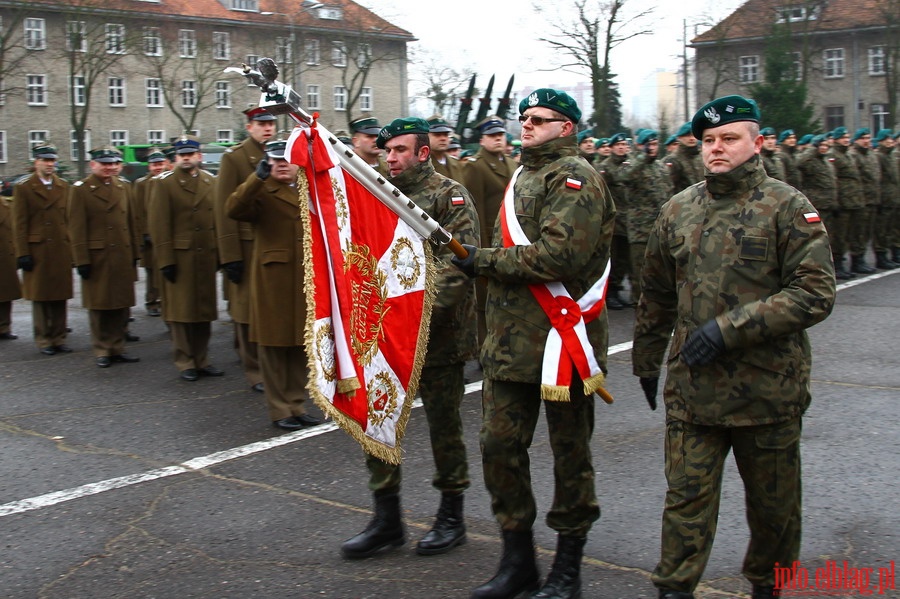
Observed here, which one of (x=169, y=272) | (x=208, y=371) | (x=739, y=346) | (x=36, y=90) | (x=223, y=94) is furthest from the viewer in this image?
(x=223, y=94)

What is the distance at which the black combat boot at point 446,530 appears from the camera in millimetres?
4887

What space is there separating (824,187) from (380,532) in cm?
1234

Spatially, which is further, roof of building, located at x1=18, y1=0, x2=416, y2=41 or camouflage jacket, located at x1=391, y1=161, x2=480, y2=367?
roof of building, located at x1=18, y1=0, x2=416, y2=41

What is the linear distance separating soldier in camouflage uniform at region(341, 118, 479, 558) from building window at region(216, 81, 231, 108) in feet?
180

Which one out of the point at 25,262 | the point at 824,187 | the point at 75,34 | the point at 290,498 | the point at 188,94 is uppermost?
the point at 75,34

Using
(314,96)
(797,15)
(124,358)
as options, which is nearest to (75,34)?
(314,96)

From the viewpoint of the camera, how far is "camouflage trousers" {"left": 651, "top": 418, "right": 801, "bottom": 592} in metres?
3.74

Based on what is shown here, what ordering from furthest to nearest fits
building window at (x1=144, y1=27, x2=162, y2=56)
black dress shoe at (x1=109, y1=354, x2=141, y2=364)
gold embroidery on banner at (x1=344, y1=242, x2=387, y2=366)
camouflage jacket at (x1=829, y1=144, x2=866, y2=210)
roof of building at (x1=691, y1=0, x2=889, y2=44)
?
roof of building at (x1=691, y1=0, x2=889, y2=44) → building window at (x1=144, y1=27, x2=162, y2=56) → camouflage jacket at (x1=829, y1=144, x2=866, y2=210) → black dress shoe at (x1=109, y1=354, x2=141, y2=364) → gold embroidery on banner at (x1=344, y1=242, x2=387, y2=366)

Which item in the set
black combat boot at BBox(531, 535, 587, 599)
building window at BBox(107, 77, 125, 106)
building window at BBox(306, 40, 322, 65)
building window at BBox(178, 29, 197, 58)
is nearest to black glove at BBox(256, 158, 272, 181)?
black combat boot at BBox(531, 535, 587, 599)

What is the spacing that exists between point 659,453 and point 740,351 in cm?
275

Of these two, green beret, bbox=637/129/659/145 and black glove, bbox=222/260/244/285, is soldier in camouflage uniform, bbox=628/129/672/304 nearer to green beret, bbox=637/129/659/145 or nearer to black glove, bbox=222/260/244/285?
green beret, bbox=637/129/659/145

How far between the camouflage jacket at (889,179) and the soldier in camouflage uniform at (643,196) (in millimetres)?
5706

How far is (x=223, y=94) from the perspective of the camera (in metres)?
57.9

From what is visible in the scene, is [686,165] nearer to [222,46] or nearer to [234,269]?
[234,269]
